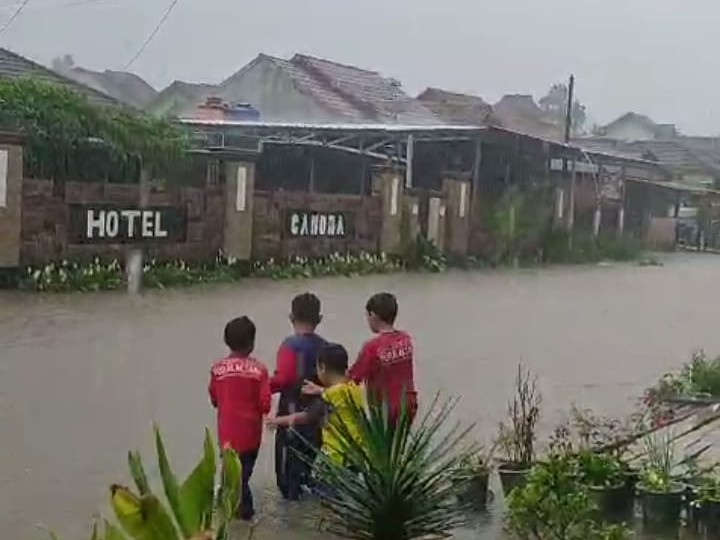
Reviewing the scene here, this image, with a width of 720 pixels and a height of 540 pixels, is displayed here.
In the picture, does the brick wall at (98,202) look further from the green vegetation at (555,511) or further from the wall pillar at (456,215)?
the green vegetation at (555,511)

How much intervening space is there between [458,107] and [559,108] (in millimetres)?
15413

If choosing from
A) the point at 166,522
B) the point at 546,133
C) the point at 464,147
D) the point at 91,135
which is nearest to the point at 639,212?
the point at 546,133

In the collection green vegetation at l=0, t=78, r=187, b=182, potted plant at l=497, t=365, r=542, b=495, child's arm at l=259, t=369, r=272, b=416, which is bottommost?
potted plant at l=497, t=365, r=542, b=495

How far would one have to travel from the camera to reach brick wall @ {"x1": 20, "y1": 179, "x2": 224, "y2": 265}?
19469 mm

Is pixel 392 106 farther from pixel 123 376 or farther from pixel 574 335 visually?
pixel 123 376

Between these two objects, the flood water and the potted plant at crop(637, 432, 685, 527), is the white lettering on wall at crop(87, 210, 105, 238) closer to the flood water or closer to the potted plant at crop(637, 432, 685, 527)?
the flood water

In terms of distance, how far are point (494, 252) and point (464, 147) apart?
10.9ft

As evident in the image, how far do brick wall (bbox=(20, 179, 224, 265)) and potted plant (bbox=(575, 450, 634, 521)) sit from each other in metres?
13.9

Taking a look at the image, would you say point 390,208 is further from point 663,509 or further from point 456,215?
point 663,509

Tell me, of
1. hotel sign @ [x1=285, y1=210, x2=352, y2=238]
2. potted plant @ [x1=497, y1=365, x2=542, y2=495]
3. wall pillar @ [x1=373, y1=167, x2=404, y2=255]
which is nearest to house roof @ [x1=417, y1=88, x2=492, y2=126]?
wall pillar @ [x1=373, y1=167, x2=404, y2=255]

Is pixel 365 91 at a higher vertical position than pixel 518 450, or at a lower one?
higher

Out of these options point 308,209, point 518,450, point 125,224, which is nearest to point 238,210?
point 308,209

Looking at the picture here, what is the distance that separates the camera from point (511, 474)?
22.9ft

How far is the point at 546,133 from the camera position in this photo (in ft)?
181
